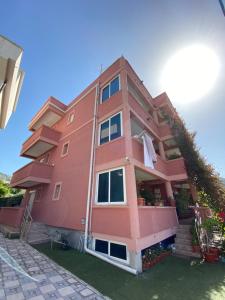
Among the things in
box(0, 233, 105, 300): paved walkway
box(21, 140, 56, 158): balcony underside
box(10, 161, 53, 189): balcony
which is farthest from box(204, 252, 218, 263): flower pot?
box(21, 140, 56, 158): balcony underside

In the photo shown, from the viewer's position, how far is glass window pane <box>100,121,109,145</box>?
395 inches

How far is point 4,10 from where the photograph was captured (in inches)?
306

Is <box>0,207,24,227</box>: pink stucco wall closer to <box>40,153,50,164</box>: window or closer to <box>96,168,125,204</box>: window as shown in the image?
<box>40,153,50,164</box>: window

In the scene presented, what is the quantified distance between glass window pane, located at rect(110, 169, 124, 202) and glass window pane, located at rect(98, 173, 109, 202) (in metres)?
0.38

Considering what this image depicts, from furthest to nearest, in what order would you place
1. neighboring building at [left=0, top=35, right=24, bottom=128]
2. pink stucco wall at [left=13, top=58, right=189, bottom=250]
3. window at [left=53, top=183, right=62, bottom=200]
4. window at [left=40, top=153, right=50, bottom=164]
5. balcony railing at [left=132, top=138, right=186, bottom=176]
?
window at [left=40, top=153, right=50, bottom=164] → window at [left=53, top=183, right=62, bottom=200] → balcony railing at [left=132, top=138, right=186, bottom=176] → pink stucco wall at [left=13, top=58, right=189, bottom=250] → neighboring building at [left=0, top=35, right=24, bottom=128]

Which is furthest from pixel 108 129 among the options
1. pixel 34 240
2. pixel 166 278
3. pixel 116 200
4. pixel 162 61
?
pixel 34 240

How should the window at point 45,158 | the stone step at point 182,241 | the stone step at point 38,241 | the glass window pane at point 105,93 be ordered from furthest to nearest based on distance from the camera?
the window at point 45,158 → the glass window pane at point 105,93 → the stone step at point 38,241 → the stone step at point 182,241

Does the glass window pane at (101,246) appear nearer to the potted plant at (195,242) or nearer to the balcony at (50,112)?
the potted plant at (195,242)

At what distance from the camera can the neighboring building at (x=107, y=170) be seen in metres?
7.27

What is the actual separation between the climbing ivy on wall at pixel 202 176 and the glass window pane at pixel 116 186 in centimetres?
688

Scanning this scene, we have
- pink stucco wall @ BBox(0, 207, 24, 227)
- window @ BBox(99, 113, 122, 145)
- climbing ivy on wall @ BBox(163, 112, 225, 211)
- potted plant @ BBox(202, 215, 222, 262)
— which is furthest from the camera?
pink stucco wall @ BBox(0, 207, 24, 227)

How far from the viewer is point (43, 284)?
4.69 meters

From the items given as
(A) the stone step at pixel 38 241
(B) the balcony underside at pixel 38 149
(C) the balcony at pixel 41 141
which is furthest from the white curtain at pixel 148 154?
(B) the balcony underside at pixel 38 149

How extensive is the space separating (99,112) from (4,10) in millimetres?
7279
